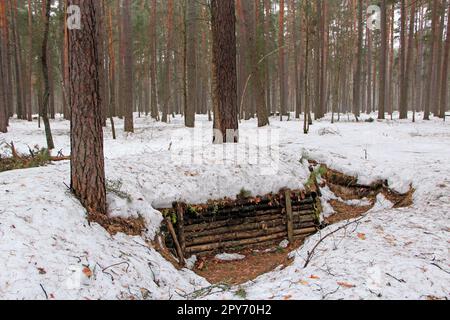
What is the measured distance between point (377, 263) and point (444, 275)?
63 centimetres

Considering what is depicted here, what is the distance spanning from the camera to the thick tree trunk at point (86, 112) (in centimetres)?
440

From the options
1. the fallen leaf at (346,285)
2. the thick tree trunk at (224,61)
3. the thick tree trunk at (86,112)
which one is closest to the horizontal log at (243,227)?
the thick tree trunk at (86,112)

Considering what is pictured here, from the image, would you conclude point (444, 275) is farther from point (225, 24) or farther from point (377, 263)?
point (225, 24)

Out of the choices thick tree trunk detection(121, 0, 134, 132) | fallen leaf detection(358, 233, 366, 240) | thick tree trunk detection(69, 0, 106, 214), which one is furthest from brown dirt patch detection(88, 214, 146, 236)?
thick tree trunk detection(121, 0, 134, 132)

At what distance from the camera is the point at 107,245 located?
4188mm

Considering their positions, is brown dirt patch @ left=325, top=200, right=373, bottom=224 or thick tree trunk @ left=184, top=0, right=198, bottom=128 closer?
brown dirt patch @ left=325, top=200, right=373, bottom=224

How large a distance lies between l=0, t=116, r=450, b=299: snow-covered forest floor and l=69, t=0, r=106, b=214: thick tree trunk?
0.28 metres

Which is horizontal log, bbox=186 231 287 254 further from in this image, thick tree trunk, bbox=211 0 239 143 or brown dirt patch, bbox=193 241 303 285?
thick tree trunk, bbox=211 0 239 143

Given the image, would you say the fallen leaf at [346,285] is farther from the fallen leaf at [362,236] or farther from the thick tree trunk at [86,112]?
the thick tree trunk at [86,112]

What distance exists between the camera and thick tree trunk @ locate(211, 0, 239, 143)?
7.80 metres

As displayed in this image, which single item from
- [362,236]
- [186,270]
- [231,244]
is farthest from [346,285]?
[231,244]

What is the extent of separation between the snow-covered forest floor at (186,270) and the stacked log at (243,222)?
0.81 ft

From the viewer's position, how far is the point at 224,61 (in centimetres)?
786

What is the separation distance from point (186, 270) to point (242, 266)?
3.57 ft
